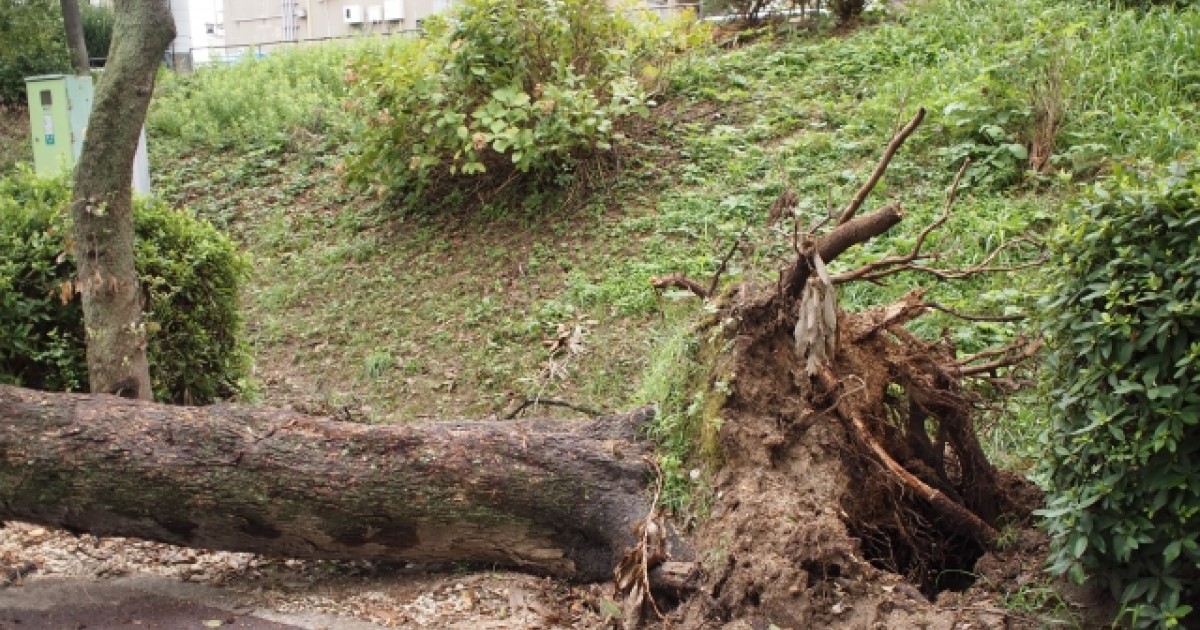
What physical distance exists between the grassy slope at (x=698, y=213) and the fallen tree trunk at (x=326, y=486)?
113 centimetres

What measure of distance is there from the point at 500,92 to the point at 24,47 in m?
12.2

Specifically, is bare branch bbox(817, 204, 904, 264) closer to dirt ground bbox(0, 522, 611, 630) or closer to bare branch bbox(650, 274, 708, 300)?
bare branch bbox(650, 274, 708, 300)

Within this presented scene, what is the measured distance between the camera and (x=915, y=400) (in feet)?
14.6

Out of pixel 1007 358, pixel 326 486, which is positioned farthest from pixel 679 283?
pixel 326 486

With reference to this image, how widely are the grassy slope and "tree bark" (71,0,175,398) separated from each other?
113 centimetres

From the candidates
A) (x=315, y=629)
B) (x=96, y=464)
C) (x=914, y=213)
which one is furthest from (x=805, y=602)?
(x=914, y=213)

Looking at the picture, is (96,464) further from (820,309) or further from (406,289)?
(406,289)

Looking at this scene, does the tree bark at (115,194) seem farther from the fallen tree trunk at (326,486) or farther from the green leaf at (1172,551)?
the green leaf at (1172,551)

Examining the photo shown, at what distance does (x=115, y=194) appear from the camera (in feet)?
18.6

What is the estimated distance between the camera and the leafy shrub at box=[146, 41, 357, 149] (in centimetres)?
1352

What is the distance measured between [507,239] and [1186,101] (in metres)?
5.20

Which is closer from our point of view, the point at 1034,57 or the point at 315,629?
the point at 315,629

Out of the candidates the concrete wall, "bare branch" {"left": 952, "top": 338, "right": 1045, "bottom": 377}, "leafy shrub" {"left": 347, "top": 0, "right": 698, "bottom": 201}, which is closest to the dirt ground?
"bare branch" {"left": 952, "top": 338, "right": 1045, "bottom": 377}

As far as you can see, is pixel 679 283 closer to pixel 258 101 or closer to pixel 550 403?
pixel 550 403
